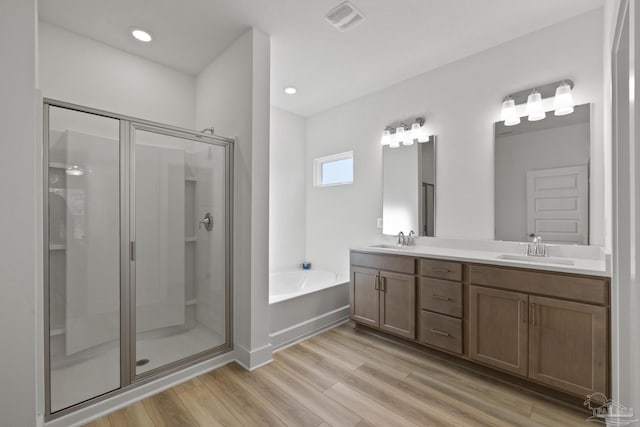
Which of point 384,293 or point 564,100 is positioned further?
point 384,293

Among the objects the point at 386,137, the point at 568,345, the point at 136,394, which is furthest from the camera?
the point at 386,137

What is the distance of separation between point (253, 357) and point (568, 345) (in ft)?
7.07

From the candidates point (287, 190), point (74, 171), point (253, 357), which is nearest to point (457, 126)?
point (287, 190)

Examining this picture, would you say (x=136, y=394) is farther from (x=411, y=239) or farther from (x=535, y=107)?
(x=535, y=107)

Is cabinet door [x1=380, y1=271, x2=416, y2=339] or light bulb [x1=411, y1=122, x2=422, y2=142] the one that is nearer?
cabinet door [x1=380, y1=271, x2=416, y2=339]

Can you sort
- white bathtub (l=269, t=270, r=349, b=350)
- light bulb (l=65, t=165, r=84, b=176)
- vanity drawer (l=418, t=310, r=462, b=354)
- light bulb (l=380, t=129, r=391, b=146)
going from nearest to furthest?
light bulb (l=65, t=165, r=84, b=176)
vanity drawer (l=418, t=310, r=462, b=354)
white bathtub (l=269, t=270, r=349, b=350)
light bulb (l=380, t=129, r=391, b=146)

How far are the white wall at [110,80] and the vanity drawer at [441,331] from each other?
3124 millimetres

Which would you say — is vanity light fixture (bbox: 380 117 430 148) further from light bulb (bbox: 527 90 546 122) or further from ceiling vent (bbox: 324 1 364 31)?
ceiling vent (bbox: 324 1 364 31)

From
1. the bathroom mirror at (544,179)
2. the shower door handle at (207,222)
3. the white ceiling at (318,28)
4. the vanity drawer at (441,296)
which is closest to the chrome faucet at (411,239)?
the vanity drawer at (441,296)

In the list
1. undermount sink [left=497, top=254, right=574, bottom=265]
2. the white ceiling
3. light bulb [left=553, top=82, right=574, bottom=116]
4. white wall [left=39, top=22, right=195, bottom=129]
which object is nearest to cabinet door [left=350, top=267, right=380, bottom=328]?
undermount sink [left=497, top=254, right=574, bottom=265]

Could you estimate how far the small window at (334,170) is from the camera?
3.70 metres

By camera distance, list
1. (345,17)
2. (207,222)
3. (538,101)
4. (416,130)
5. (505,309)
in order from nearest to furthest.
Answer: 1. (505,309)
2. (345,17)
3. (538,101)
4. (207,222)
5. (416,130)

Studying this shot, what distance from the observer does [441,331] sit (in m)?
2.24

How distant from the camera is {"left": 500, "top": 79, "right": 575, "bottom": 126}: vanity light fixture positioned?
2066 millimetres
